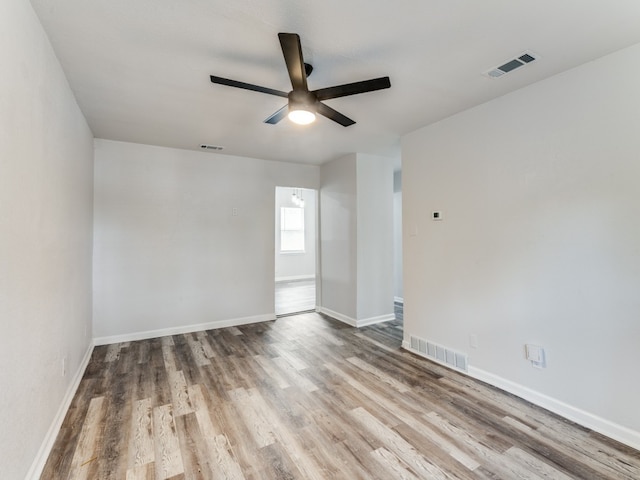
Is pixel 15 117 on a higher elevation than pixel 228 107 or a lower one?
lower

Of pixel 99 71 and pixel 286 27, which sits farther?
pixel 99 71

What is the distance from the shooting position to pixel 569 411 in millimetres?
2238

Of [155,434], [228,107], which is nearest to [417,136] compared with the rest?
[228,107]

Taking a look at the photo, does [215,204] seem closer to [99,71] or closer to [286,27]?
[99,71]

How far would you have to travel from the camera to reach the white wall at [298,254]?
29.2 ft

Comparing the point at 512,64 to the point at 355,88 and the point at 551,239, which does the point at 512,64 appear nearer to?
the point at 355,88

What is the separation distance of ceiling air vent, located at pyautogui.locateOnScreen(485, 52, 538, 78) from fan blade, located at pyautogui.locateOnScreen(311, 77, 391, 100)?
100 centimetres

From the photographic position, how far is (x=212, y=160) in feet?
14.8

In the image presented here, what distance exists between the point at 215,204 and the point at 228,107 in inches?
77.3

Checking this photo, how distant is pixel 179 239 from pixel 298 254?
203 inches

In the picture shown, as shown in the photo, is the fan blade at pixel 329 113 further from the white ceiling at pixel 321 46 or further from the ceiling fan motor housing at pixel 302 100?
the white ceiling at pixel 321 46

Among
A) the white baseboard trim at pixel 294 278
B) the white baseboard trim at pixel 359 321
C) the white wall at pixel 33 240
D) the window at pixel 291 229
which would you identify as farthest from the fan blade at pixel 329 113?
the white baseboard trim at pixel 294 278

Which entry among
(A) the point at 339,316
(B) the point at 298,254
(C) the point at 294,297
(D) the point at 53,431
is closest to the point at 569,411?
(A) the point at 339,316

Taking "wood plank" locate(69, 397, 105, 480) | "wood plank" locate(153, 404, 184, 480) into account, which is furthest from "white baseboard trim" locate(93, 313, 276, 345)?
"wood plank" locate(153, 404, 184, 480)
